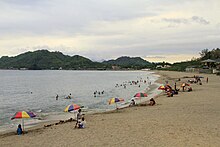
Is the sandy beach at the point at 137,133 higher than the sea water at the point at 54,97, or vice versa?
the sandy beach at the point at 137,133

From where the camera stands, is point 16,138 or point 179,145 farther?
point 16,138

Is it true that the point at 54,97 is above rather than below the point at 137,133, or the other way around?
below

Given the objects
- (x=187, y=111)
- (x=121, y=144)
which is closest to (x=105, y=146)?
(x=121, y=144)

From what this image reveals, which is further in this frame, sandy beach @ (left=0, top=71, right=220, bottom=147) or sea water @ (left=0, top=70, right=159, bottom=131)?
sea water @ (left=0, top=70, right=159, bottom=131)

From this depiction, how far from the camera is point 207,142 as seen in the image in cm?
1165

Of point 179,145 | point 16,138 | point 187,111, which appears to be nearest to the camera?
point 179,145

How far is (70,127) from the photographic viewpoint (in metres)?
17.2

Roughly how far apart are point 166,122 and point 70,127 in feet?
20.9

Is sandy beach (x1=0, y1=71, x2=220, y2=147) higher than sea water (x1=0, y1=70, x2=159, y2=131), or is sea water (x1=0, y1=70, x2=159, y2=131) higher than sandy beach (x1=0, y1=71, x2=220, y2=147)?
sandy beach (x1=0, y1=71, x2=220, y2=147)

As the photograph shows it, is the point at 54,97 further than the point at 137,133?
Yes

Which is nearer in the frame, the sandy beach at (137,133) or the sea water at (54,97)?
the sandy beach at (137,133)

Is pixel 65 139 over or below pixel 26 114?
below

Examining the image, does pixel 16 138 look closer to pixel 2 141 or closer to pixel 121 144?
pixel 2 141

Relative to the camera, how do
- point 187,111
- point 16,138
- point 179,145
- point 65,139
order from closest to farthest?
point 179,145 → point 65,139 → point 16,138 → point 187,111
